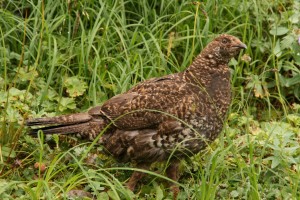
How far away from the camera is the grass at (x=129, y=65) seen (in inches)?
223

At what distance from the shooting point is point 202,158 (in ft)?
19.3

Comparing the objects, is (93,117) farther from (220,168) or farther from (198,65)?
(220,168)

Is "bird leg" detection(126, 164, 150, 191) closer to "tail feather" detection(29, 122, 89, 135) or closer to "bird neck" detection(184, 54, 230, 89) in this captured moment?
"tail feather" detection(29, 122, 89, 135)

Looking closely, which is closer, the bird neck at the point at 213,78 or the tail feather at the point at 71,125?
the bird neck at the point at 213,78

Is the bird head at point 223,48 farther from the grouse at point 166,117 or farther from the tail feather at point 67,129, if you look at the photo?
the tail feather at point 67,129

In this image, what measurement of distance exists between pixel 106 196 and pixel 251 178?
2.84 ft

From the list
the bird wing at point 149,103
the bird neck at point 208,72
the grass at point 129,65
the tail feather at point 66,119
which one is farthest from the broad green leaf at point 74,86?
the bird neck at point 208,72

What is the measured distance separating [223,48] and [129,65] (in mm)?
1007

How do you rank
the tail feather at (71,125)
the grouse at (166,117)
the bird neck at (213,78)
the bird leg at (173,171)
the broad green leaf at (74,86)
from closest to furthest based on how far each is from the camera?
1. the grouse at (166,117)
2. the bird neck at (213,78)
3. the bird leg at (173,171)
4. the tail feather at (71,125)
5. the broad green leaf at (74,86)

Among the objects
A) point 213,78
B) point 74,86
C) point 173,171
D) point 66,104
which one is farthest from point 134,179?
point 74,86

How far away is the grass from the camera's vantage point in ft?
18.5

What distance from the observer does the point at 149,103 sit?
541cm

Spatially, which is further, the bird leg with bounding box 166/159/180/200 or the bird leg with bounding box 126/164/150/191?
the bird leg with bounding box 166/159/180/200

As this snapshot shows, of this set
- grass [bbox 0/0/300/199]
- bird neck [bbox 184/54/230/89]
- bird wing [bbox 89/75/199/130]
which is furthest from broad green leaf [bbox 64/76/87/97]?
bird neck [bbox 184/54/230/89]
